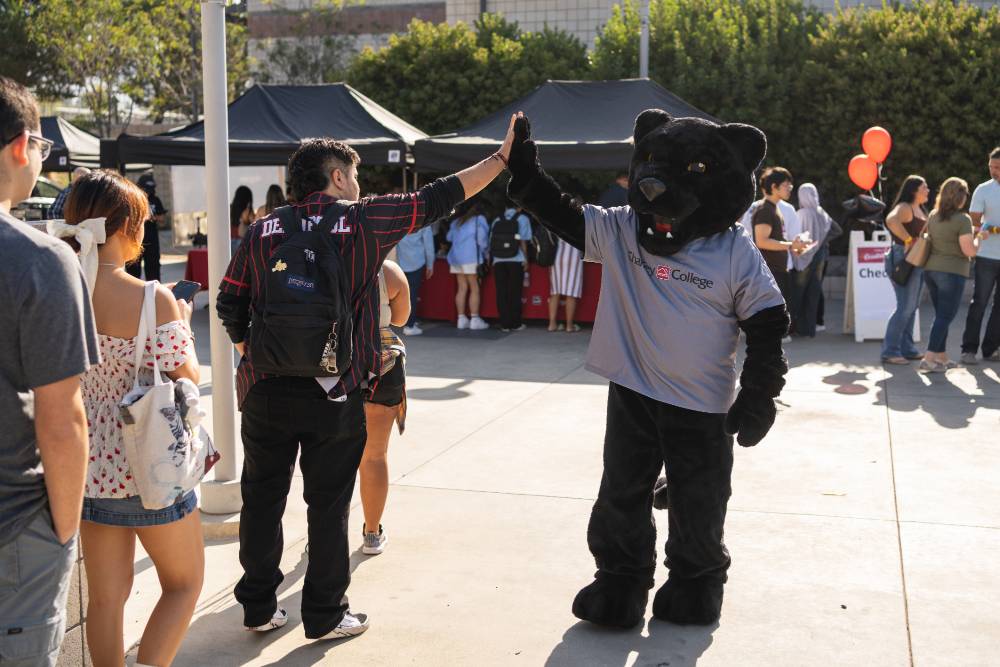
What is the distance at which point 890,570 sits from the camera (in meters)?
4.57

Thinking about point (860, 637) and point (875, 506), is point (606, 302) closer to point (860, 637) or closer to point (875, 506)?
point (860, 637)

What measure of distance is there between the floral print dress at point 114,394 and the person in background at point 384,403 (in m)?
1.47

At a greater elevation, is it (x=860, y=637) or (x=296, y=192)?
(x=296, y=192)

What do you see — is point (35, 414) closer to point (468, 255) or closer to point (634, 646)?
point (634, 646)

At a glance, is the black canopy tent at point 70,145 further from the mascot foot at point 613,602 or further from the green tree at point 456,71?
the mascot foot at point 613,602

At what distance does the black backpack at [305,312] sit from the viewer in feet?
11.3

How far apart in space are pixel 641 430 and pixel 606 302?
1.64ft

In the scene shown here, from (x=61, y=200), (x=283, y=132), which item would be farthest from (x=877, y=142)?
(x=61, y=200)

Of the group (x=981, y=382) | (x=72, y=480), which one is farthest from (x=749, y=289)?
(x=981, y=382)

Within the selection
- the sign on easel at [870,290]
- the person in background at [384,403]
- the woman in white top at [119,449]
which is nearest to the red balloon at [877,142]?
the sign on easel at [870,290]

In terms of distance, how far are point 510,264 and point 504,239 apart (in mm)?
287

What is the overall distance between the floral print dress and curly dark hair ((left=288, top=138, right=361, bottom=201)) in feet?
3.13

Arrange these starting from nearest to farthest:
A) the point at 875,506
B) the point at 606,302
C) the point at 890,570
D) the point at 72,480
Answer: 1. the point at 72,480
2. the point at 606,302
3. the point at 890,570
4. the point at 875,506

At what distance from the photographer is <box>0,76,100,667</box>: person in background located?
213 cm
